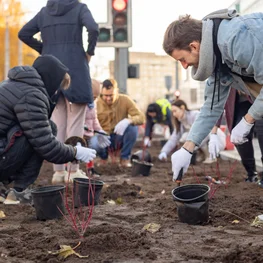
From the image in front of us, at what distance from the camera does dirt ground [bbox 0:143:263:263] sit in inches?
102

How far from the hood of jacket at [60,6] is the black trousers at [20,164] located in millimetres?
1963

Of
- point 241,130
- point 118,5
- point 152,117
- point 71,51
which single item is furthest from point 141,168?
point 118,5

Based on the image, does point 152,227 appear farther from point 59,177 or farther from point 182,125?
point 182,125

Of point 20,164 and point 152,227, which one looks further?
point 20,164

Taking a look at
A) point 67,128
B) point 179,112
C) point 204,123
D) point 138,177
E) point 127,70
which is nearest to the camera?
point 204,123

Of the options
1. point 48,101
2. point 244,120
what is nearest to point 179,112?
point 48,101

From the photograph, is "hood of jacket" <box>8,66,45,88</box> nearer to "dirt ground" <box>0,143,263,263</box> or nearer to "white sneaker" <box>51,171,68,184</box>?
"dirt ground" <box>0,143,263,263</box>

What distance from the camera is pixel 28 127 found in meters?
4.06

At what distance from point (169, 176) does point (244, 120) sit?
3235 mm

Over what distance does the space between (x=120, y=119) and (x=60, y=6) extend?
104 inches

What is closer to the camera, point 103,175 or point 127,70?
point 103,175

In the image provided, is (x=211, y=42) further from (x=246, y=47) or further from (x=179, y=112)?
(x=179, y=112)

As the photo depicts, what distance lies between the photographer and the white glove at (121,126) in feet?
25.2

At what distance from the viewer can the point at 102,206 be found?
4.19 m
